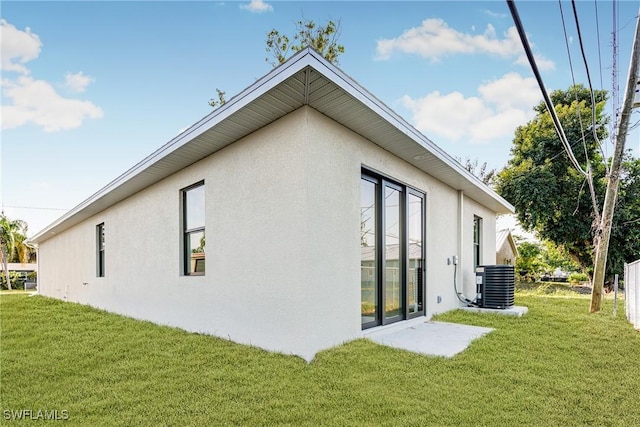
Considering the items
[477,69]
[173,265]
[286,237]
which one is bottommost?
[173,265]

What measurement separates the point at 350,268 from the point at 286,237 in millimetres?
1025

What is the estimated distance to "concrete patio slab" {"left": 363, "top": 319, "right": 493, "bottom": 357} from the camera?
15.2 feet

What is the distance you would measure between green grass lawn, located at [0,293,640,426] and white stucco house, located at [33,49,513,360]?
0.52m

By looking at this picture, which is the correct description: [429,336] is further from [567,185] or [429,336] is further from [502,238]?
[502,238]

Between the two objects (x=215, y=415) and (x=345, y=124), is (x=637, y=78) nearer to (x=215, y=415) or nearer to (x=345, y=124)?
(x=345, y=124)

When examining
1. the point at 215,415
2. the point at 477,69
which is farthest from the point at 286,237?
the point at 477,69

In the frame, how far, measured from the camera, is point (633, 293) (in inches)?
269

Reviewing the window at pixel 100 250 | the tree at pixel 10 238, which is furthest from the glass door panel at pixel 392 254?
the tree at pixel 10 238

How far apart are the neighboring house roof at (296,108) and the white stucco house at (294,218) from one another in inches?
0.8

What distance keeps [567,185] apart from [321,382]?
A: 17651 millimetres

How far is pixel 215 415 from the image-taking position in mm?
2889

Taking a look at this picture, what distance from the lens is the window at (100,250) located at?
9.99m

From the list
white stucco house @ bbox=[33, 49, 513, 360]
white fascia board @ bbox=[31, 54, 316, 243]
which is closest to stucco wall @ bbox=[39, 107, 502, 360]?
white stucco house @ bbox=[33, 49, 513, 360]

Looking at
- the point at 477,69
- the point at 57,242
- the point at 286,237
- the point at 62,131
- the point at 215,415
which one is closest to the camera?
the point at 215,415
